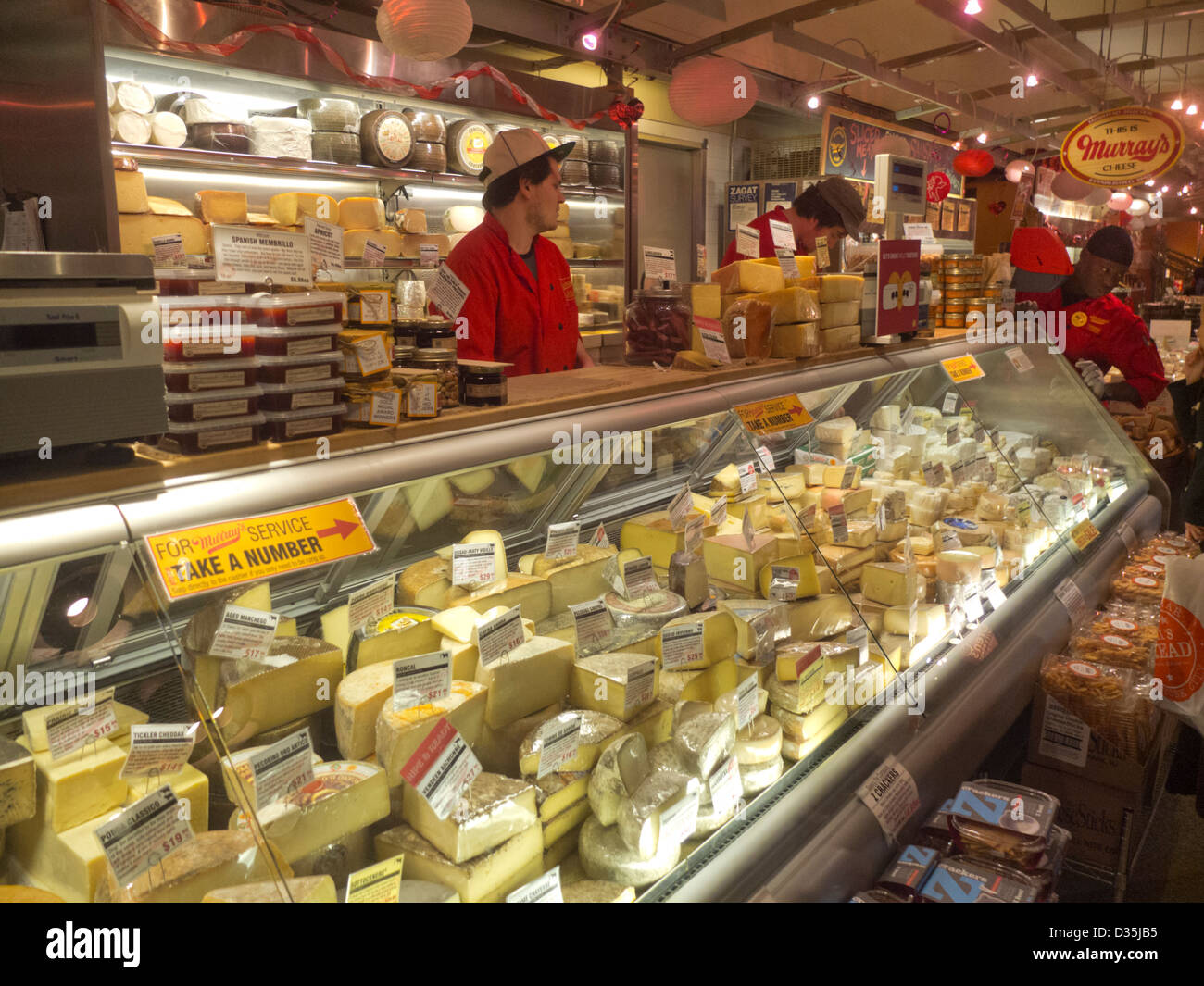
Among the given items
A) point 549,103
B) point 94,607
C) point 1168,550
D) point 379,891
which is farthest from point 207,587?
point 549,103

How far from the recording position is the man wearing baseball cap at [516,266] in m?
3.01

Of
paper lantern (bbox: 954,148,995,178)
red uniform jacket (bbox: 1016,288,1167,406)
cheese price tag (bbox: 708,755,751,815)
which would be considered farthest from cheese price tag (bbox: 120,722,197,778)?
paper lantern (bbox: 954,148,995,178)

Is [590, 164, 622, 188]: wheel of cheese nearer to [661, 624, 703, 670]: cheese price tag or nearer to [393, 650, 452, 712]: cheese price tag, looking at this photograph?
[661, 624, 703, 670]: cheese price tag

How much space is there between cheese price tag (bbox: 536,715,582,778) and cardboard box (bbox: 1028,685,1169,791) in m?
1.59

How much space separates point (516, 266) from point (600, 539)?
149cm

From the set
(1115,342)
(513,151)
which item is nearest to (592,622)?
(513,151)

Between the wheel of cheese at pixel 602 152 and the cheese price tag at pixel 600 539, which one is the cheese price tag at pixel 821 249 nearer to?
the wheel of cheese at pixel 602 152

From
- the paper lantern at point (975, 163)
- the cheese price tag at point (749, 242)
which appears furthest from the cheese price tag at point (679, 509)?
the paper lantern at point (975, 163)

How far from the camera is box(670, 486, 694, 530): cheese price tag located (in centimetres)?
216

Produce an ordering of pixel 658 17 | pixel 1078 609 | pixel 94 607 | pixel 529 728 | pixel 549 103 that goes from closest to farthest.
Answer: pixel 94 607 < pixel 529 728 < pixel 1078 609 < pixel 549 103 < pixel 658 17

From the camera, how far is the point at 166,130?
12.5 ft

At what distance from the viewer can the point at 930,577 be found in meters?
2.53

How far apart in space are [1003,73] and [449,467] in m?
11.3
